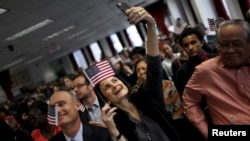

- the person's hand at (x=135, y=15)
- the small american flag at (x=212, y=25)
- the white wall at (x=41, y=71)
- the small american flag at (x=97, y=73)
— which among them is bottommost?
the white wall at (x=41, y=71)

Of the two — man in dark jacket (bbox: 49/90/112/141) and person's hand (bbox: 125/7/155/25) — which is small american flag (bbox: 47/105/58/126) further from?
person's hand (bbox: 125/7/155/25)

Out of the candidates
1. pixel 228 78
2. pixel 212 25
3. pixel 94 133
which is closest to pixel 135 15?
pixel 228 78

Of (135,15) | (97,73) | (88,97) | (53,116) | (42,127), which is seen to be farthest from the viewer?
(88,97)

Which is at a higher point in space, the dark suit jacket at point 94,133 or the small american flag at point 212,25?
the small american flag at point 212,25

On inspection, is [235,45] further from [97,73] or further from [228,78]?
[97,73]

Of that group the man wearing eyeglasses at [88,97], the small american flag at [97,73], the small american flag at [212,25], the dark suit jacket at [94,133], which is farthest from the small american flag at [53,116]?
the small american flag at [212,25]

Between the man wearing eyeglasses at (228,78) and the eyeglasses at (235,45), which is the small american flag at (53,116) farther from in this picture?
the eyeglasses at (235,45)

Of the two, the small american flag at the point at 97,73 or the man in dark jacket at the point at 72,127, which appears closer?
the man in dark jacket at the point at 72,127

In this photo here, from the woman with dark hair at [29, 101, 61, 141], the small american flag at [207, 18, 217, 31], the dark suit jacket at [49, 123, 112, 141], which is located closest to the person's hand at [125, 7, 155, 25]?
the dark suit jacket at [49, 123, 112, 141]

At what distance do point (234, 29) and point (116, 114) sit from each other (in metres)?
0.85

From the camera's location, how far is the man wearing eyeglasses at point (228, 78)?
5.47 feet

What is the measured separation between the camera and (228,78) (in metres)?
1.72

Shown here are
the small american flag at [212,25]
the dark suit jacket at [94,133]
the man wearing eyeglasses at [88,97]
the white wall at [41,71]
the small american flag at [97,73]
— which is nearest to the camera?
the dark suit jacket at [94,133]

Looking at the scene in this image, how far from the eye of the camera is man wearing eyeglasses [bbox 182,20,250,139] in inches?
65.6
